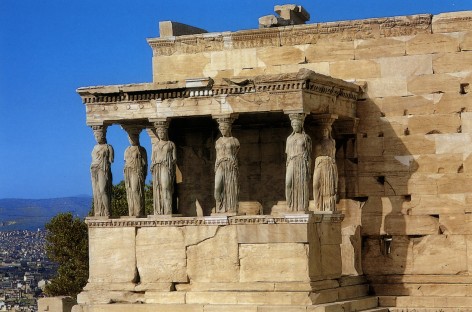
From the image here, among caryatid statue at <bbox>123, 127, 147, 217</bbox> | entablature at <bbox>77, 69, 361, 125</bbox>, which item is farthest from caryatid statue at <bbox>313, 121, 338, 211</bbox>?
caryatid statue at <bbox>123, 127, 147, 217</bbox>

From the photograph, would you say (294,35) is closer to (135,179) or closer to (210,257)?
(135,179)

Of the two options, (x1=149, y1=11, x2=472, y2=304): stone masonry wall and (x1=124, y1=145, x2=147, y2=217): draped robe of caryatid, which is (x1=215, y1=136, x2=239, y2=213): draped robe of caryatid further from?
(x1=149, y1=11, x2=472, y2=304): stone masonry wall

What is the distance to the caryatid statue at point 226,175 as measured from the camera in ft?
75.0

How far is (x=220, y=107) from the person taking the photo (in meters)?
23.0

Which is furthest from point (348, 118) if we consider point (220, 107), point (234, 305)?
point (234, 305)

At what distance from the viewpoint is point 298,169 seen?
22531 mm

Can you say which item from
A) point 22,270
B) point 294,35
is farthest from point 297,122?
point 22,270

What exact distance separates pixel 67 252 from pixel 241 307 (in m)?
16.9

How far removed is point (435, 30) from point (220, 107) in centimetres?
389

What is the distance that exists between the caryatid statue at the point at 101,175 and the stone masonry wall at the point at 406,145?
3.35 m

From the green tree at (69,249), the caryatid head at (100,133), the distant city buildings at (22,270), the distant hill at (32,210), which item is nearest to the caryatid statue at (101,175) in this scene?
the caryatid head at (100,133)

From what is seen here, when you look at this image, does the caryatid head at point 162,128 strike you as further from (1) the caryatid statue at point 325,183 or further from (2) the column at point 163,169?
(1) the caryatid statue at point 325,183

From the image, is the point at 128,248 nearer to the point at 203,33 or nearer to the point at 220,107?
the point at 220,107

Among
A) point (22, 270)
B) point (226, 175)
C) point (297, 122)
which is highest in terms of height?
point (297, 122)
